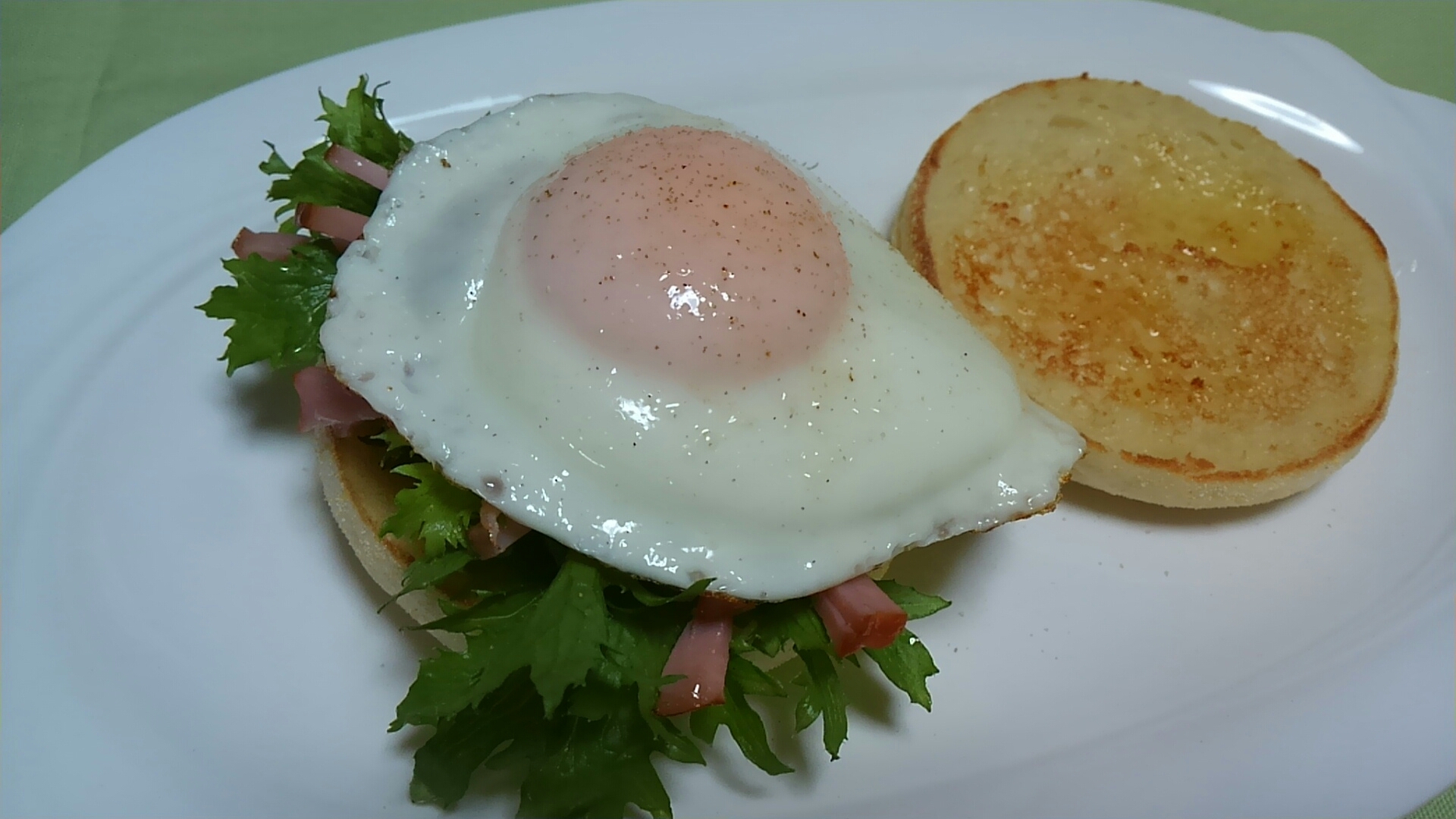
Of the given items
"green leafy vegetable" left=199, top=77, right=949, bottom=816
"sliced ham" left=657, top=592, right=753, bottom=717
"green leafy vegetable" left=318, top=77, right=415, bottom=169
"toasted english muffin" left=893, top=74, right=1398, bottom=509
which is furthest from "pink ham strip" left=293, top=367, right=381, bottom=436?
"toasted english muffin" left=893, top=74, right=1398, bottom=509

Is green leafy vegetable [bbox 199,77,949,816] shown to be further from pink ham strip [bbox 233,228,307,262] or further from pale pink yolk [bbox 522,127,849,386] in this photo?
pink ham strip [bbox 233,228,307,262]

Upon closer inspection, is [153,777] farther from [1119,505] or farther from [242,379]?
[1119,505]

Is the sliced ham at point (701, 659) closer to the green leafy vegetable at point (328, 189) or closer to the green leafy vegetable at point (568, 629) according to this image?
the green leafy vegetable at point (568, 629)

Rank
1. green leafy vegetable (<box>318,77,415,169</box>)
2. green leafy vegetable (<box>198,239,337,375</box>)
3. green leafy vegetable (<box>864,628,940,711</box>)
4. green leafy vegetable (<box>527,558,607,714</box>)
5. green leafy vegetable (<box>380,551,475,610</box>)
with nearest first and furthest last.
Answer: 1. green leafy vegetable (<box>527,558,607,714</box>)
2. green leafy vegetable (<box>380,551,475,610</box>)
3. green leafy vegetable (<box>864,628,940,711</box>)
4. green leafy vegetable (<box>198,239,337,375</box>)
5. green leafy vegetable (<box>318,77,415,169</box>)

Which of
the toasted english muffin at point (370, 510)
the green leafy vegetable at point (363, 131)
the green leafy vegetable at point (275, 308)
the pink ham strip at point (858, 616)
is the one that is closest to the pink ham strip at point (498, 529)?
the toasted english muffin at point (370, 510)

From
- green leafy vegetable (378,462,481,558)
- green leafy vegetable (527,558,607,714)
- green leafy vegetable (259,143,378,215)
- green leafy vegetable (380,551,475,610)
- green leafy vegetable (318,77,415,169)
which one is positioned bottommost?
green leafy vegetable (527,558,607,714)

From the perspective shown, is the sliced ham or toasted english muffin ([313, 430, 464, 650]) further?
toasted english muffin ([313, 430, 464, 650])

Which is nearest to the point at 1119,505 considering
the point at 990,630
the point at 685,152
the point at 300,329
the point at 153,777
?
the point at 990,630
